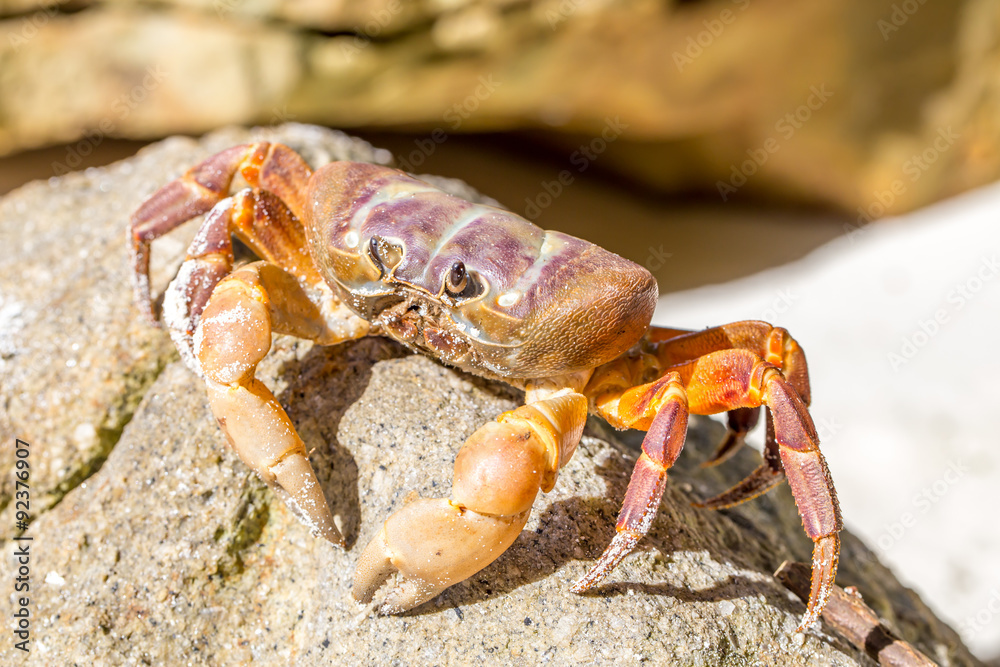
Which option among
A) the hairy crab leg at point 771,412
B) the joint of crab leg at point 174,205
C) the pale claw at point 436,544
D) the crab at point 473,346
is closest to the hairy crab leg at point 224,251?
the crab at point 473,346

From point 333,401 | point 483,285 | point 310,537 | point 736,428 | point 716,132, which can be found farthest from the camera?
point 716,132

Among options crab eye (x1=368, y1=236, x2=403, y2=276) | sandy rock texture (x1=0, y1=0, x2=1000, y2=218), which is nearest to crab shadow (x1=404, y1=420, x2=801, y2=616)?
crab eye (x1=368, y1=236, x2=403, y2=276)

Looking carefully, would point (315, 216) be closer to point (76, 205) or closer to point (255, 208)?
point (255, 208)

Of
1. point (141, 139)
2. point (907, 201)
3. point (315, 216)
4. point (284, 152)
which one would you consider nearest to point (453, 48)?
point (141, 139)

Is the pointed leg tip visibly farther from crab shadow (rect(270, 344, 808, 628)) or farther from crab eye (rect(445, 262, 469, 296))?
crab eye (rect(445, 262, 469, 296))

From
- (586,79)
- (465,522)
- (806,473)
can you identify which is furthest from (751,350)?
(586,79)

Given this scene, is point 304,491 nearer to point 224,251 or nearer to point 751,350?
point 224,251

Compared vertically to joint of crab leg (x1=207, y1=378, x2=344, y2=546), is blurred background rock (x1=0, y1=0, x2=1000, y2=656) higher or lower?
lower
